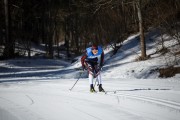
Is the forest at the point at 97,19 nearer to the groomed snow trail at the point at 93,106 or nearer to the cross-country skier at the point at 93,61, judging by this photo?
the cross-country skier at the point at 93,61

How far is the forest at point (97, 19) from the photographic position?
71.4 feet

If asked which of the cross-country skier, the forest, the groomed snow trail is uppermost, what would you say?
the forest

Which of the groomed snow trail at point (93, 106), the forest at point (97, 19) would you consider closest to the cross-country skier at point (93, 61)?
the groomed snow trail at point (93, 106)

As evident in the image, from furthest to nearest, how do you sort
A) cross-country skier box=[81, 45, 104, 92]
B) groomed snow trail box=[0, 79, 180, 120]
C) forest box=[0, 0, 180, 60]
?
1. forest box=[0, 0, 180, 60]
2. cross-country skier box=[81, 45, 104, 92]
3. groomed snow trail box=[0, 79, 180, 120]

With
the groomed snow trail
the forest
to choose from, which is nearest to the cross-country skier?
the groomed snow trail

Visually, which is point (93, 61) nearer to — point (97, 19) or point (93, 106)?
point (93, 106)

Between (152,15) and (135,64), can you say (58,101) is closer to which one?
(135,64)

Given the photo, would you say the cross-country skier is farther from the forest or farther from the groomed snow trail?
the forest

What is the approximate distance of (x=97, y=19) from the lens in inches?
1415

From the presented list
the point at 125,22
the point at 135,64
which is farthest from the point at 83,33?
the point at 135,64

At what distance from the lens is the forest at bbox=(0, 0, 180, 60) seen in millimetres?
21750

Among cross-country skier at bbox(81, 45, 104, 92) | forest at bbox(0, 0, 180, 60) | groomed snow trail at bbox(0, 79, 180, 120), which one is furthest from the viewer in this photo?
forest at bbox(0, 0, 180, 60)

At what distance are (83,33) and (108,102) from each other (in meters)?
34.4

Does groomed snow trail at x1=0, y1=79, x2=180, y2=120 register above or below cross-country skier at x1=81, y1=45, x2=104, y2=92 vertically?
below
